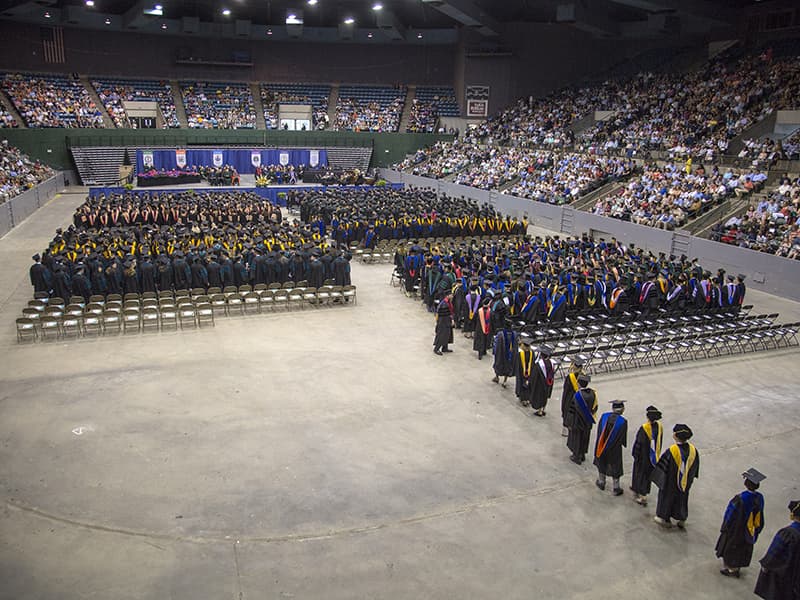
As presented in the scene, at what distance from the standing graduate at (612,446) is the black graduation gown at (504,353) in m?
3.07

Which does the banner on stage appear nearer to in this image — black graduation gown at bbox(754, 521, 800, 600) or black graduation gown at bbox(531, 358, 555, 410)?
black graduation gown at bbox(531, 358, 555, 410)

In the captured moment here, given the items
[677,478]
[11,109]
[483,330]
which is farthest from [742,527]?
[11,109]

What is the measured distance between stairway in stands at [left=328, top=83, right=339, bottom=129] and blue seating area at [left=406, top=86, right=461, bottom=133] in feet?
18.8

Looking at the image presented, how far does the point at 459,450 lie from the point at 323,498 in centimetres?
218

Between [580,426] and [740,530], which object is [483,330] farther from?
[740,530]

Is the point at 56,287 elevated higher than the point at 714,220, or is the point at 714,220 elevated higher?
the point at 714,220

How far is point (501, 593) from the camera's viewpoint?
6.07m

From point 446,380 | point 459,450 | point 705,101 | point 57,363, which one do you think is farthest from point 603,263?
point 705,101

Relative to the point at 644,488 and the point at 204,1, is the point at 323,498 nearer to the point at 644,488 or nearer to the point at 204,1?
the point at 644,488

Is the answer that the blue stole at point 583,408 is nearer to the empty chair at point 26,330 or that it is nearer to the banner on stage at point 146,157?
the empty chair at point 26,330

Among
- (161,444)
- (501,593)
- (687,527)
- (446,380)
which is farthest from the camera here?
(446,380)

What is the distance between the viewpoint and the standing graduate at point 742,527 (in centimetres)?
621

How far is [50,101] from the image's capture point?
132ft

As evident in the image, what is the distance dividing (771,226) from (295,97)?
37.2m
